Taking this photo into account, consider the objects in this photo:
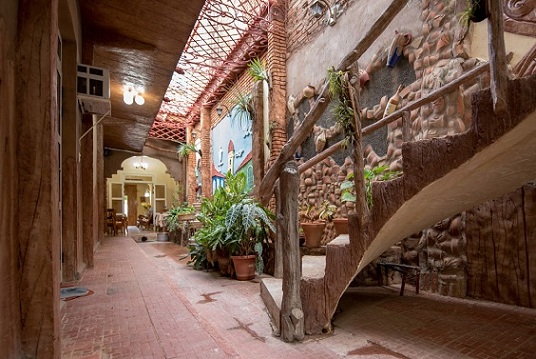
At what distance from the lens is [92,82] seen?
16.7 feet

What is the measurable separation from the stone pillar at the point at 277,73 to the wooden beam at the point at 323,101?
4134 millimetres

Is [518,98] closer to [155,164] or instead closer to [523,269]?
[523,269]

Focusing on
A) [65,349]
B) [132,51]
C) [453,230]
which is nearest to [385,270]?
[453,230]

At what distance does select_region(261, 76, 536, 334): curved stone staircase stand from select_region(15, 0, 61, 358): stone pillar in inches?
67.3

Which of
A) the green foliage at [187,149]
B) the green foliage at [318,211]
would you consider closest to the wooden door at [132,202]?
the green foliage at [187,149]

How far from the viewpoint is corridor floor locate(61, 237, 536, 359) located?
7.32 feet

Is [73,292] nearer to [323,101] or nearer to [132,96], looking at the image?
[323,101]

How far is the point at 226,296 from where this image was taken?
366 centimetres

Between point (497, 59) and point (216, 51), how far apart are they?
9456mm

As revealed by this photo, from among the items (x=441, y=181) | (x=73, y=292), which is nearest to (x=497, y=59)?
(x=441, y=181)

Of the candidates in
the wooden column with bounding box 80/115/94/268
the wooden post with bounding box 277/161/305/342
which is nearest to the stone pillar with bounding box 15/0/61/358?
the wooden post with bounding box 277/161/305/342

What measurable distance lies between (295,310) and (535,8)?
142 inches

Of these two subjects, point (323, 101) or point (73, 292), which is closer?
point (323, 101)

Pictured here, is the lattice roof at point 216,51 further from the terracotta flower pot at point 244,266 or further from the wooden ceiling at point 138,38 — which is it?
the terracotta flower pot at point 244,266
